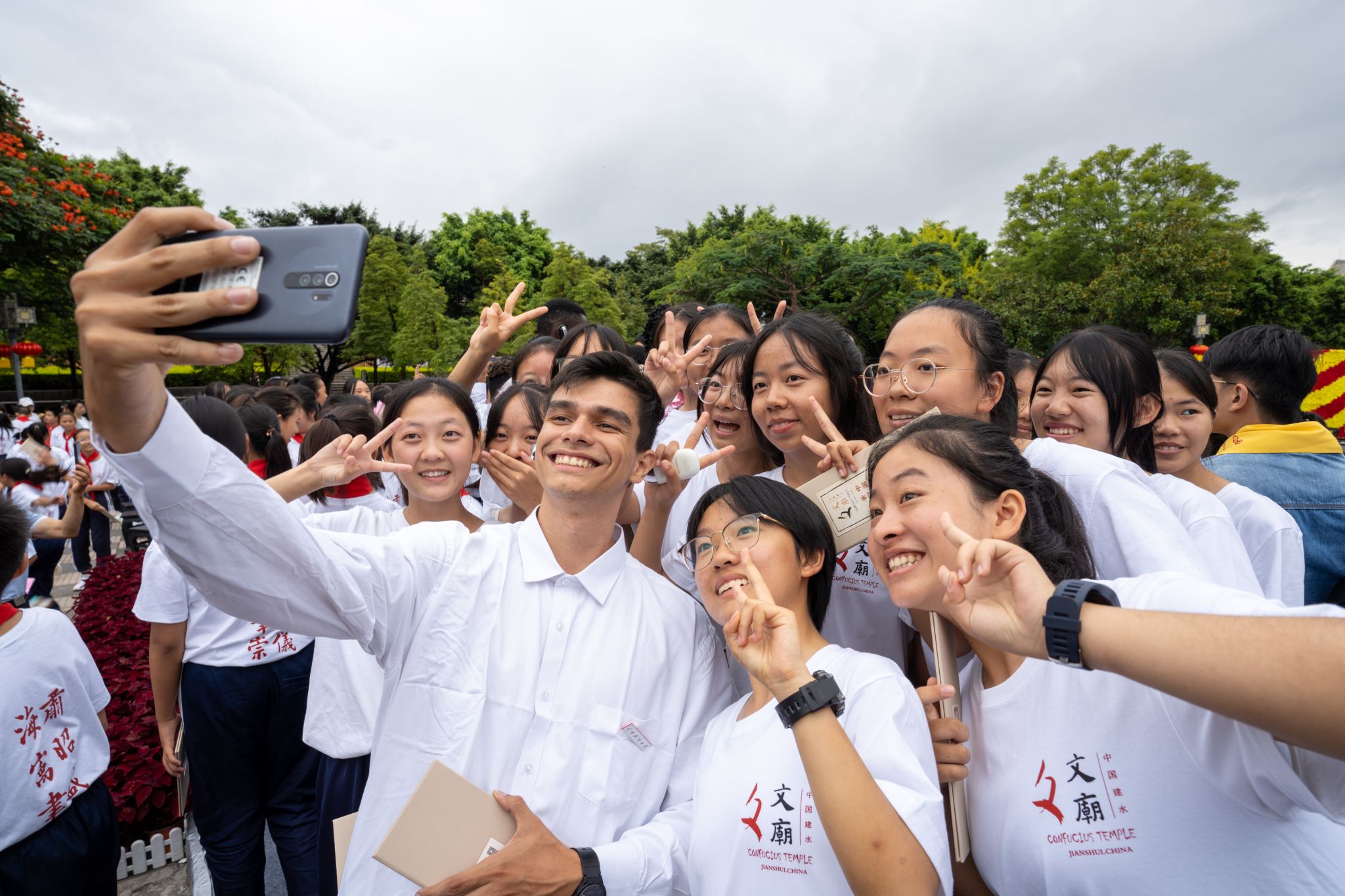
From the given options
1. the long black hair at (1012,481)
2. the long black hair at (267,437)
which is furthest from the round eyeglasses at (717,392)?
the long black hair at (267,437)

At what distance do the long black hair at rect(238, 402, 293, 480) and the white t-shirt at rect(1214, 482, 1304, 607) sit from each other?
4.91 m

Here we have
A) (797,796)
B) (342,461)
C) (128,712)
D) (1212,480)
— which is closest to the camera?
(797,796)

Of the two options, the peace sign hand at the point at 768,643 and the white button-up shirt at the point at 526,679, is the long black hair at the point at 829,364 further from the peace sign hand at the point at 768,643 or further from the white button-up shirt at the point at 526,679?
the peace sign hand at the point at 768,643

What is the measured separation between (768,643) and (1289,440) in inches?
136

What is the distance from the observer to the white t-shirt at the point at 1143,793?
1.31 metres

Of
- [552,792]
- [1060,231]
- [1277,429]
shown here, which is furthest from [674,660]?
[1060,231]

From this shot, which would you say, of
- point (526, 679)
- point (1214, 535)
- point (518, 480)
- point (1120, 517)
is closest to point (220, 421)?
point (518, 480)

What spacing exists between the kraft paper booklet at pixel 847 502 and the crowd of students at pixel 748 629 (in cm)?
4

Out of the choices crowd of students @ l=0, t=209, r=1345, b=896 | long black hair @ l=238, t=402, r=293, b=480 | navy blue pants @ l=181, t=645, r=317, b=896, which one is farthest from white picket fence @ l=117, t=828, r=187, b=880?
long black hair @ l=238, t=402, r=293, b=480

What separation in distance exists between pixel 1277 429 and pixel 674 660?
11.4 feet

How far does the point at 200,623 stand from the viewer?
3408 millimetres

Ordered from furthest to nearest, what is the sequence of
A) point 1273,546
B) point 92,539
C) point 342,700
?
point 92,539, point 342,700, point 1273,546

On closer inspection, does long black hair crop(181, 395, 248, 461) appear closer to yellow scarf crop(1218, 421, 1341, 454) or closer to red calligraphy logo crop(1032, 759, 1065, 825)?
red calligraphy logo crop(1032, 759, 1065, 825)

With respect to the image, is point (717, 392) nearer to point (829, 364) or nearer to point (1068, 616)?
point (829, 364)
